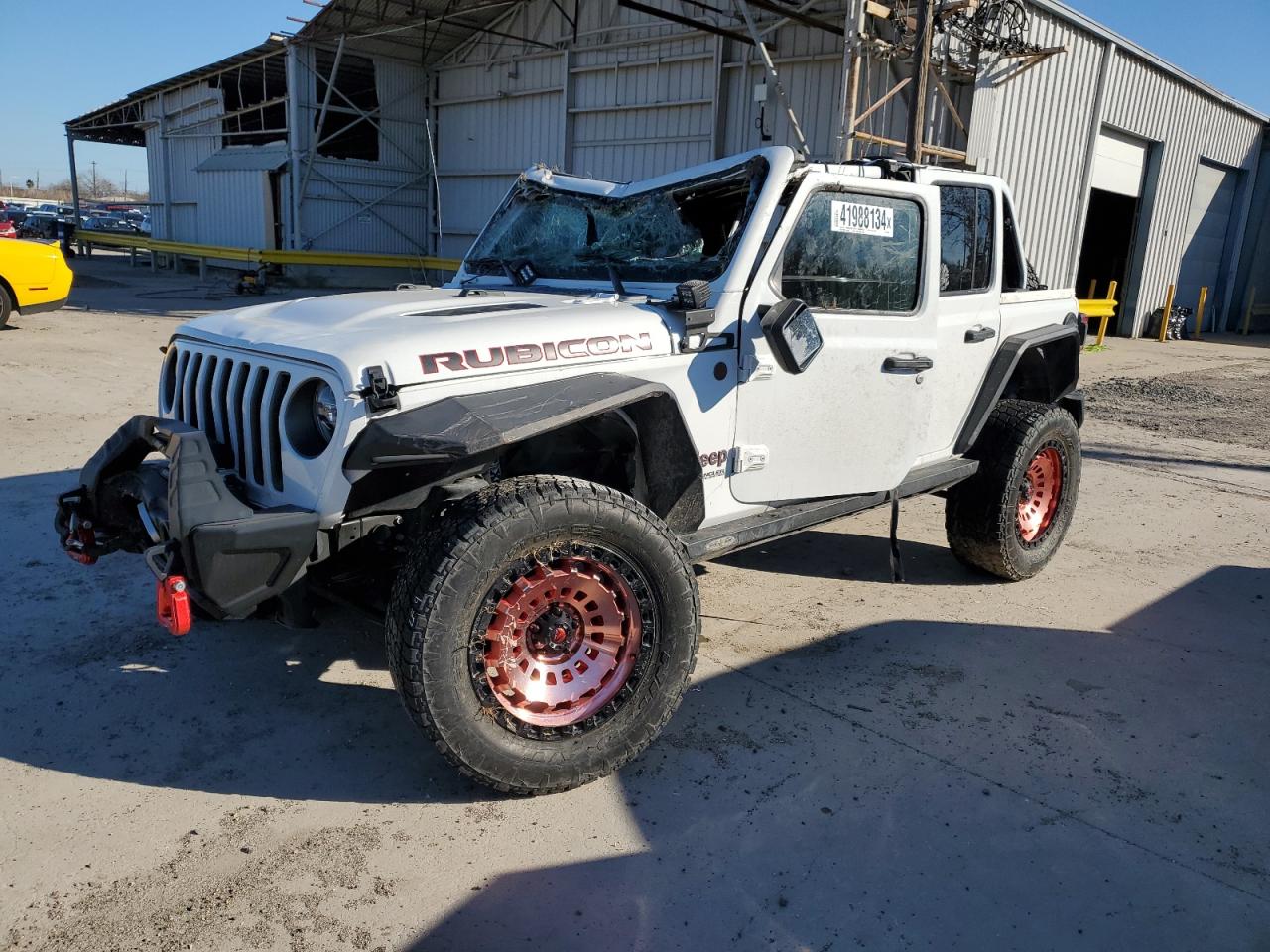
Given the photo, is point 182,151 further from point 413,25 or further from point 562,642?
point 562,642

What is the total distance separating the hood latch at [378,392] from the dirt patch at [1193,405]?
30.2 ft

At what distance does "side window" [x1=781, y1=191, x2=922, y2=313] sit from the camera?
376cm

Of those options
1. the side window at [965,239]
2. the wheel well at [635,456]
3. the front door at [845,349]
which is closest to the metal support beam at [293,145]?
the side window at [965,239]

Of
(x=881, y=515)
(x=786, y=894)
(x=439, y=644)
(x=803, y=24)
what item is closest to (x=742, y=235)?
(x=439, y=644)

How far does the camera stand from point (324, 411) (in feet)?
9.67

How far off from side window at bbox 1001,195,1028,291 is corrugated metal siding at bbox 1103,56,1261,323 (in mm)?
14495

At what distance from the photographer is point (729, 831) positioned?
2.88m

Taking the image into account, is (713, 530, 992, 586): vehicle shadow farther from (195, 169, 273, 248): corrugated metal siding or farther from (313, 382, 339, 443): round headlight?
(195, 169, 273, 248): corrugated metal siding

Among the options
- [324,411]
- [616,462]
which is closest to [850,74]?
[616,462]

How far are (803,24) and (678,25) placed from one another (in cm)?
341

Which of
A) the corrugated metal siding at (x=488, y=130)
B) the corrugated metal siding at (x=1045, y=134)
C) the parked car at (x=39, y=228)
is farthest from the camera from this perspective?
the parked car at (x=39, y=228)

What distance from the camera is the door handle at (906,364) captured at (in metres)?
4.05

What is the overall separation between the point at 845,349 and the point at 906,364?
384 millimetres

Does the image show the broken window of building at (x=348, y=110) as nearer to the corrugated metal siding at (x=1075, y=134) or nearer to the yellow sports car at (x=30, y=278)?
the yellow sports car at (x=30, y=278)
